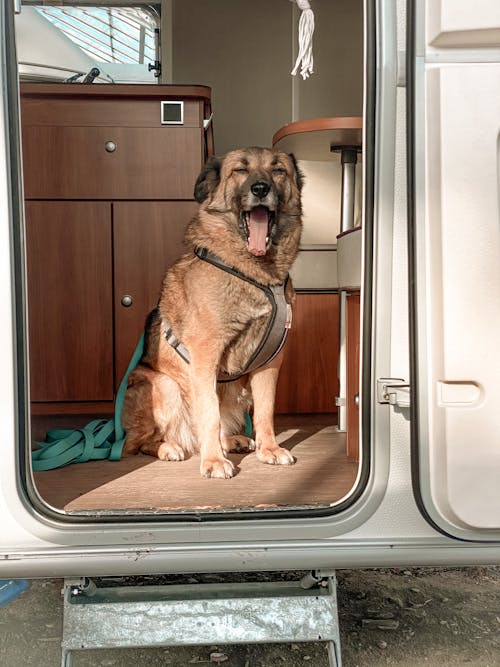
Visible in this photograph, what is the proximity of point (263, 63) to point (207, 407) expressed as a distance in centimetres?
261

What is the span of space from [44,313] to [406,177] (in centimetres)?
200

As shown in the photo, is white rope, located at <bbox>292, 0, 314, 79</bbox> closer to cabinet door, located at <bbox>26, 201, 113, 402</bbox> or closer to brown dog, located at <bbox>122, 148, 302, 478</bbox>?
brown dog, located at <bbox>122, 148, 302, 478</bbox>

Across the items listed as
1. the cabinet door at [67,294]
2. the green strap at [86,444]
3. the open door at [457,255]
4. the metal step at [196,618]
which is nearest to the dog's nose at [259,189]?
the green strap at [86,444]

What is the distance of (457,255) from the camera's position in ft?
4.70

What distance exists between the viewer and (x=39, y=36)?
356 centimetres

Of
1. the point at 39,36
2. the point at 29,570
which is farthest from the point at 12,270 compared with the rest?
the point at 39,36

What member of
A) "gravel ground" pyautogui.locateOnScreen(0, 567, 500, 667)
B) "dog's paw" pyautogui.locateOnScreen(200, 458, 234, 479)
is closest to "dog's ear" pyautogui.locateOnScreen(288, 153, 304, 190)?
"dog's paw" pyautogui.locateOnScreen(200, 458, 234, 479)

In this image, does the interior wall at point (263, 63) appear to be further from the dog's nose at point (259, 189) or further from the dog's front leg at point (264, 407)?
the dog's front leg at point (264, 407)

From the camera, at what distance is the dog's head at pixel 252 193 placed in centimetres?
258

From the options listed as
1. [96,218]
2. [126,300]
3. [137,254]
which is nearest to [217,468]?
[126,300]

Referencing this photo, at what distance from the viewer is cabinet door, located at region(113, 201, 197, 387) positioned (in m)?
3.13

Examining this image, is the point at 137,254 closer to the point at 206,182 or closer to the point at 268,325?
the point at 206,182

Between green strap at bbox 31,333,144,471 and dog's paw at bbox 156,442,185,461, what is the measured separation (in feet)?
0.47

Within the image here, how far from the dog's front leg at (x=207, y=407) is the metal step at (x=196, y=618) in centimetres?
70
